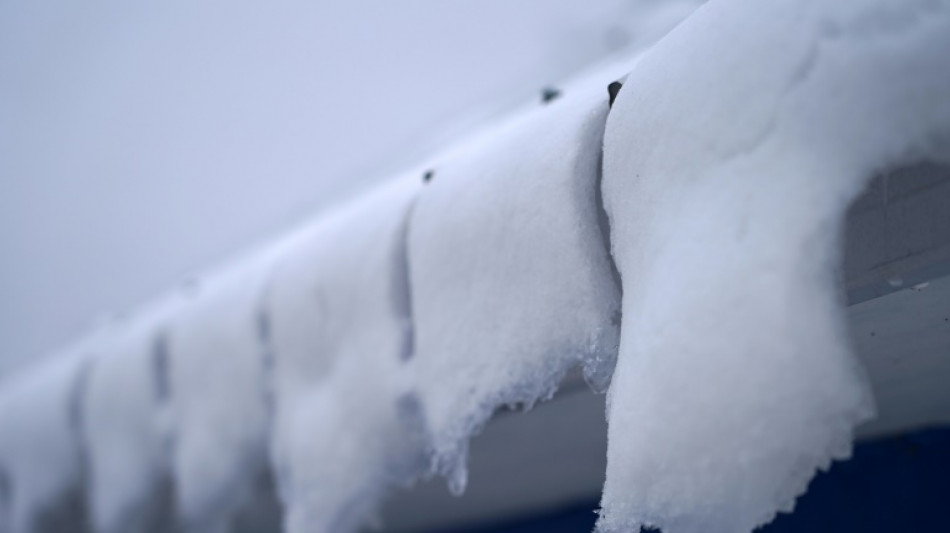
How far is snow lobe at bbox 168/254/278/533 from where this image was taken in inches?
73.5

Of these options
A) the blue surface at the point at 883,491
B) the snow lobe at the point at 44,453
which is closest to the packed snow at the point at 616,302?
the snow lobe at the point at 44,453

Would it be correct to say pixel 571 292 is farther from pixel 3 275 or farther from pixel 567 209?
pixel 3 275

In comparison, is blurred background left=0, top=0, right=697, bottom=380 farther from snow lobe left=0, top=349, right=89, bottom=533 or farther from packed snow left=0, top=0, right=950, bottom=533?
packed snow left=0, top=0, right=950, bottom=533

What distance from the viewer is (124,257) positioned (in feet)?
18.0

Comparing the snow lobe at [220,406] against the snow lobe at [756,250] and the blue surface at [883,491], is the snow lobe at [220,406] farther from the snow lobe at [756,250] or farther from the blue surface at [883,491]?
the blue surface at [883,491]

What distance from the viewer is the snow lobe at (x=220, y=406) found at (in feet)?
6.13

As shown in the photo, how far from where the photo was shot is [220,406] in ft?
6.31

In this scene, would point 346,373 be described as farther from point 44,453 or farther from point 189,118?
→ point 189,118

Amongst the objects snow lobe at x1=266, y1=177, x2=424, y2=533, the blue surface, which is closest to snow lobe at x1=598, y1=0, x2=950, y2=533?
snow lobe at x1=266, y1=177, x2=424, y2=533

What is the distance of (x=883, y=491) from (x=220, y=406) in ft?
6.28

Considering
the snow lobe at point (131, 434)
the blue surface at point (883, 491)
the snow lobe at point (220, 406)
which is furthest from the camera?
the snow lobe at point (131, 434)

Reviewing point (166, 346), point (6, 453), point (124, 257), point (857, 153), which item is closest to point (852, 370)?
point (857, 153)

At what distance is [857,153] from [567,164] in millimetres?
459

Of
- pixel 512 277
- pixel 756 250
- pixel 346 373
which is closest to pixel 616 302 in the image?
pixel 512 277
